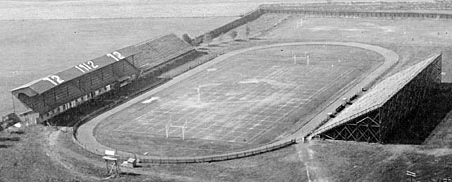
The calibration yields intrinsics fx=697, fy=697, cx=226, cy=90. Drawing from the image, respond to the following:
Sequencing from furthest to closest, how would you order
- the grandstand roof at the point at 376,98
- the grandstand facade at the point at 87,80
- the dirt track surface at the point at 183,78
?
the grandstand facade at the point at 87,80 → the dirt track surface at the point at 183,78 → the grandstand roof at the point at 376,98

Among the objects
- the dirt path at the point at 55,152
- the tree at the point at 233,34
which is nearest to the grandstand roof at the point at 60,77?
the dirt path at the point at 55,152

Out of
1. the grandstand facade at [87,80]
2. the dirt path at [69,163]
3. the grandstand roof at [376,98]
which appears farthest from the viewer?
the grandstand facade at [87,80]

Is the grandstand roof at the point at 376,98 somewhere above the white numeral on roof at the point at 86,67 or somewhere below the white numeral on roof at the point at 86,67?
below

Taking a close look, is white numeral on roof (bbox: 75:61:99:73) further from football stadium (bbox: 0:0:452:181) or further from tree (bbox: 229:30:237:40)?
tree (bbox: 229:30:237:40)

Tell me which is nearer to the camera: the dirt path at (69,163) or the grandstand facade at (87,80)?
the dirt path at (69,163)

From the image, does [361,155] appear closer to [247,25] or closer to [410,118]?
[410,118]

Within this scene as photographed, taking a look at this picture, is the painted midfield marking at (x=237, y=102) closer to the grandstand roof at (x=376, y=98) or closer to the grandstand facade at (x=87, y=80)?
the grandstand roof at (x=376, y=98)

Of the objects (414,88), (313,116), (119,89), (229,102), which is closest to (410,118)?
(414,88)

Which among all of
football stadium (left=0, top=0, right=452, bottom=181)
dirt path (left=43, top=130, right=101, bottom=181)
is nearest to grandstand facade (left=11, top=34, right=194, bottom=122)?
football stadium (left=0, top=0, right=452, bottom=181)
